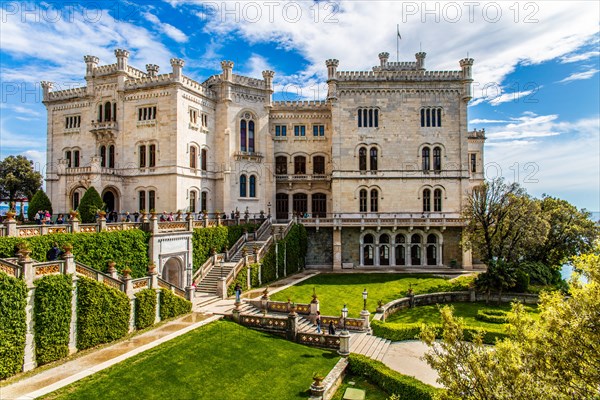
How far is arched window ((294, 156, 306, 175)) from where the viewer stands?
4875cm

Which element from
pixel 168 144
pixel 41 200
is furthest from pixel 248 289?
pixel 41 200

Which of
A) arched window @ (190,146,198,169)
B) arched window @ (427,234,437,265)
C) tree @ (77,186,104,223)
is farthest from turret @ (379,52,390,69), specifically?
tree @ (77,186,104,223)

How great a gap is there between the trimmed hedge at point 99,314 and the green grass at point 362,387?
1168cm

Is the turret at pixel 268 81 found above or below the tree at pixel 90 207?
above

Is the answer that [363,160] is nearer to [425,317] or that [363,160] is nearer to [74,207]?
[425,317]

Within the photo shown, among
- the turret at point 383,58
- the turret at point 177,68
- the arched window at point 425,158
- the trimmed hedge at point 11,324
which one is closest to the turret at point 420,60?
the turret at point 383,58

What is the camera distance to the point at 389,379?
17984 mm

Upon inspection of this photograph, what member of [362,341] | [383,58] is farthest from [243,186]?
[362,341]

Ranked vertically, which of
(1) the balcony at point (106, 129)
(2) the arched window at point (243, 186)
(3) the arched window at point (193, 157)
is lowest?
(2) the arched window at point (243, 186)

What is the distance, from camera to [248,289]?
32531 mm

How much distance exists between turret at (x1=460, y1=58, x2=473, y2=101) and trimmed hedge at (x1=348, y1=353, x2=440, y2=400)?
113 feet

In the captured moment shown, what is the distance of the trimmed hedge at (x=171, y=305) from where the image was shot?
2420 centimetres

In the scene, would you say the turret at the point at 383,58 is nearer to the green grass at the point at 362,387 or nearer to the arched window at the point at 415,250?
the arched window at the point at 415,250

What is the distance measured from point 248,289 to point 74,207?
19.3 m
